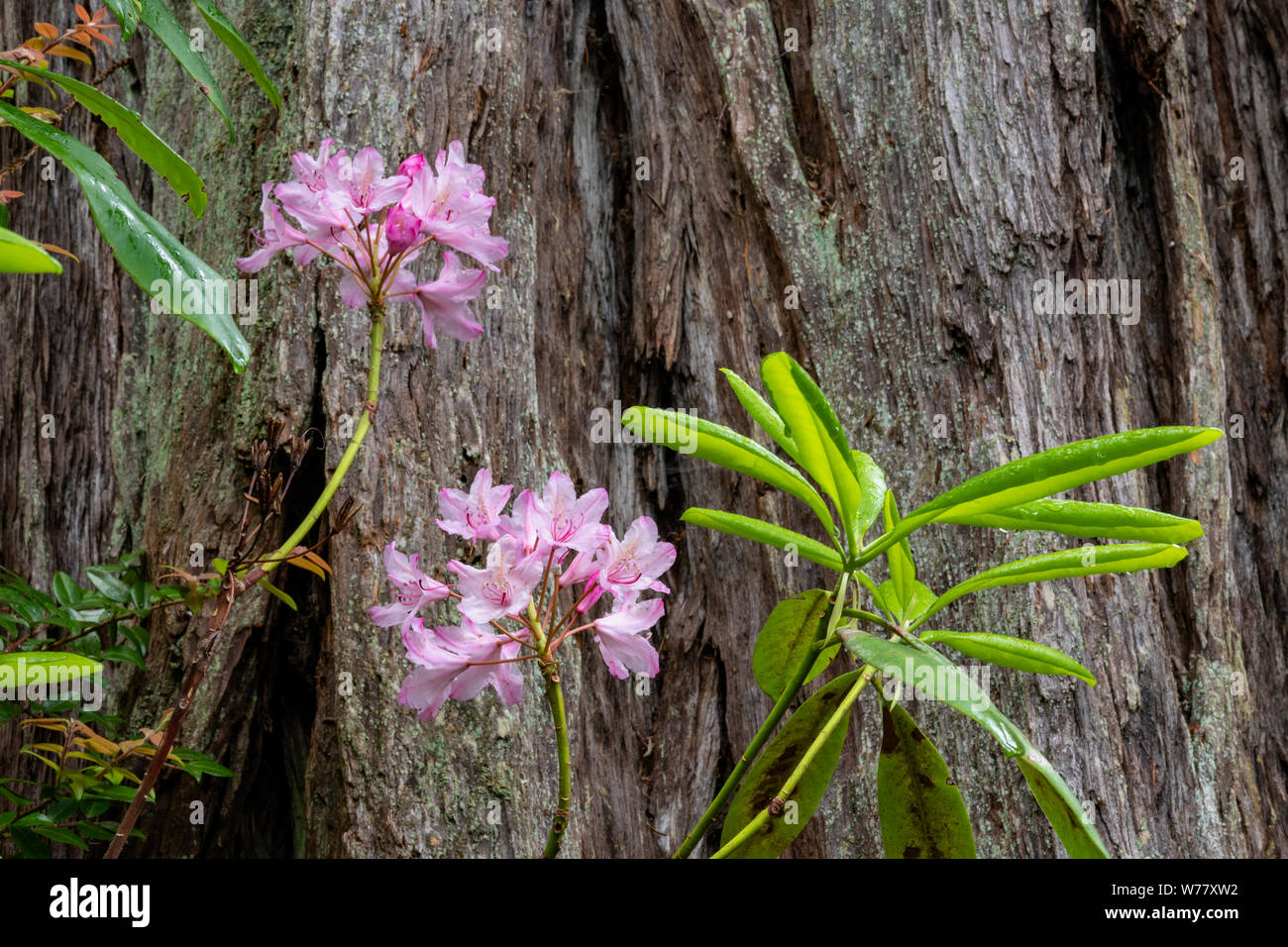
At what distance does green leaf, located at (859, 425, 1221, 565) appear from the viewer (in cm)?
79

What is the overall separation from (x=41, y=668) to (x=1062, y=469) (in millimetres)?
941

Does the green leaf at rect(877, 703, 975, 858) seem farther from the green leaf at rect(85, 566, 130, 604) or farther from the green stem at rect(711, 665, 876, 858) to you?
the green leaf at rect(85, 566, 130, 604)

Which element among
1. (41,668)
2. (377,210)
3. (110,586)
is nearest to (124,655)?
(110,586)

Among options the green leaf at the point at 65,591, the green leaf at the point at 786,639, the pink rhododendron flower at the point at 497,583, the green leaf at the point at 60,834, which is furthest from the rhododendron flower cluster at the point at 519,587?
the green leaf at the point at 65,591

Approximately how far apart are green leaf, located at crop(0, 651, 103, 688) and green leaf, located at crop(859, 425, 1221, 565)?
0.76m

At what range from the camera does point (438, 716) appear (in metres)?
1.39

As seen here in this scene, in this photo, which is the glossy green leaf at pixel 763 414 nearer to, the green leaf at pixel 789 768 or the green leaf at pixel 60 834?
the green leaf at pixel 789 768

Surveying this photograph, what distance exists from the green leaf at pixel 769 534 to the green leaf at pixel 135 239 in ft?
1.62

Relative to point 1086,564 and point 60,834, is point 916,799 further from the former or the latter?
point 60,834

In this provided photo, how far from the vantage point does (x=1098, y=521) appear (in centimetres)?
87

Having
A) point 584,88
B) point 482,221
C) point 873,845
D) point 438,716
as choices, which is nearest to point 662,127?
point 584,88

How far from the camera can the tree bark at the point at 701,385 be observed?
1.50 m

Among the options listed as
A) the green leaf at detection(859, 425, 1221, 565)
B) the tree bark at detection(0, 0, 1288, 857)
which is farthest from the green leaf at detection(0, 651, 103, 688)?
the green leaf at detection(859, 425, 1221, 565)
